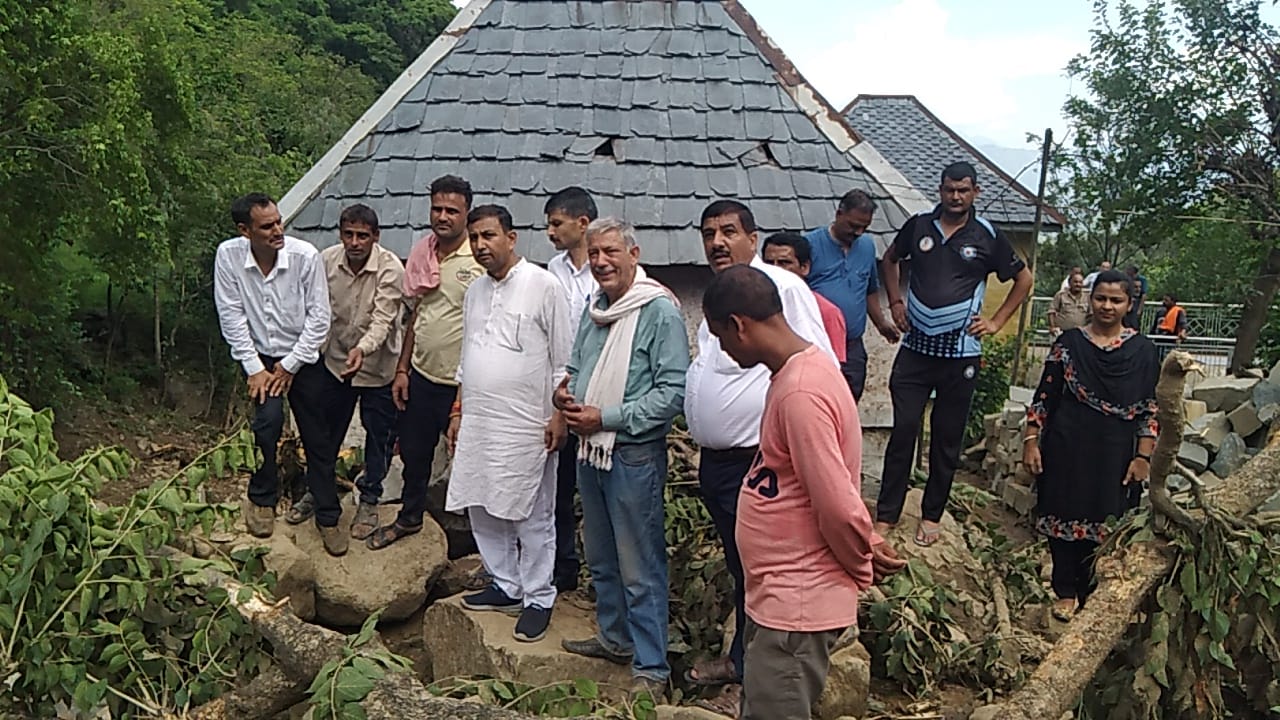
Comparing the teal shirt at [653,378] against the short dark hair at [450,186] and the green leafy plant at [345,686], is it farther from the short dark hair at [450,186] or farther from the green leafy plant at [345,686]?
the green leafy plant at [345,686]

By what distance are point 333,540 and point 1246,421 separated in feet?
22.0

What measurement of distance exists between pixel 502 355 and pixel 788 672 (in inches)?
73.7

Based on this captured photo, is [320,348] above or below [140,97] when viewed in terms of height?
below

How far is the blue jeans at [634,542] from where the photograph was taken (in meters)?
3.56

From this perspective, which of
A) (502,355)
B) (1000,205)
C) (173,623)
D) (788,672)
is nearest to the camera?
(788,672)

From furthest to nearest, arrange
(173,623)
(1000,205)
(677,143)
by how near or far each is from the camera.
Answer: (1000,205), (677,143), (173,623)

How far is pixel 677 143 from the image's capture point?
7129 mm

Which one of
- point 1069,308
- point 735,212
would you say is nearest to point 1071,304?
point 1069,308

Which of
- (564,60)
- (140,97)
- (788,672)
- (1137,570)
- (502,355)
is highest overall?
(564,60)

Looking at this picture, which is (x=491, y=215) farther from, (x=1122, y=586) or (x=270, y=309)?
(x=1122, y=586)

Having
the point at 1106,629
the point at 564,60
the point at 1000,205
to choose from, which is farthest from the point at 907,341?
the point at 1000,205

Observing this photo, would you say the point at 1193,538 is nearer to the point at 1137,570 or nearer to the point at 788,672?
the point at 1137,570

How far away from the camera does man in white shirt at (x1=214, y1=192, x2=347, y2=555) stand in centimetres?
432

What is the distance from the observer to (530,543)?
4090 millimetres
